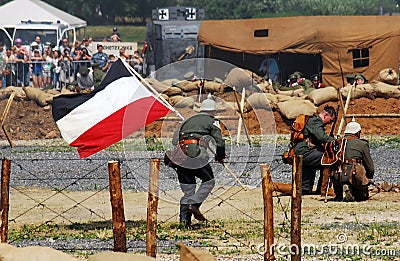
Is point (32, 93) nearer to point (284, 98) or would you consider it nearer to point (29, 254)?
point (284, 98)

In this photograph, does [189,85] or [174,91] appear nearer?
[174,91]

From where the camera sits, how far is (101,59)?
35.2m

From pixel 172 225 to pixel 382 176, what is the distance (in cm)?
723

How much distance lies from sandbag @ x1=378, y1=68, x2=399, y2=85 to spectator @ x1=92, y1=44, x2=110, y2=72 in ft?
29.8

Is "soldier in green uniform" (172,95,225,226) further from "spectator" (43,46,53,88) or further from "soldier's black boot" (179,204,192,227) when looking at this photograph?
"spectator" (43,46,53,88)

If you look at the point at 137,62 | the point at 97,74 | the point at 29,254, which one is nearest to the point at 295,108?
the point at 97,74

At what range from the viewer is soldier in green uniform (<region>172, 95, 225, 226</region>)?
1330 centimetres

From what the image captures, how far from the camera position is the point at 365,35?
117 ft

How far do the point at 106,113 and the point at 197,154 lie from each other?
135 centimetres

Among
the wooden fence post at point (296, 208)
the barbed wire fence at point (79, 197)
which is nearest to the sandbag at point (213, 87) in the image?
the barbed wire fence at point (79, 197)

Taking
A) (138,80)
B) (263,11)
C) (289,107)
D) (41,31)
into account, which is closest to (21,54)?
(41,31)

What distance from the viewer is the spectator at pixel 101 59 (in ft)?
114

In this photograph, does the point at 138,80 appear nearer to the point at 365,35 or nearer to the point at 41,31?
the point at 365,35

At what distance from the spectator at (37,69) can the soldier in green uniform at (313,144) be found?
1996 cm
